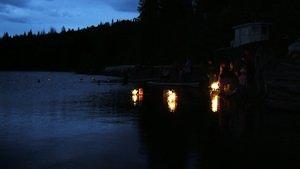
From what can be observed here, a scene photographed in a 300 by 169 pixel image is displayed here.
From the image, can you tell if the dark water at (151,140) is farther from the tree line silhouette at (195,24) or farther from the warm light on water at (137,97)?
the tree line silhouette at (195,24)

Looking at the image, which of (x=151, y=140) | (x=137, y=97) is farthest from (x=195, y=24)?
(x=151, y=140)

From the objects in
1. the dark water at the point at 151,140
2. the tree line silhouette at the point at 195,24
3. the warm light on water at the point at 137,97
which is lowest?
the dark water at the point at 151,140

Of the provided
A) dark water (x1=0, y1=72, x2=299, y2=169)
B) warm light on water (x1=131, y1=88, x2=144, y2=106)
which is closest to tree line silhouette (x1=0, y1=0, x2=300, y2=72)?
warm light on water (x1=131, y1=88, x2=144, y2=106)

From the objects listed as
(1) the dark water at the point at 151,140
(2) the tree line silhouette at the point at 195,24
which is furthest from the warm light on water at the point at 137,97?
(2) the tree line silhouette at the point at 195,24

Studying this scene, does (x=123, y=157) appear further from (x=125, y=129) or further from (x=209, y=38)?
(x=209, y=38)

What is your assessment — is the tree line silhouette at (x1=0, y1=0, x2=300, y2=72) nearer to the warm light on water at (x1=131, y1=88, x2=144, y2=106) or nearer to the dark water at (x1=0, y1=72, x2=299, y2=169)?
the warm light on water at (x1=131, y1=88, x2=144, y2=106)

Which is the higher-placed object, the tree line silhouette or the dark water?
the tree line silhouette

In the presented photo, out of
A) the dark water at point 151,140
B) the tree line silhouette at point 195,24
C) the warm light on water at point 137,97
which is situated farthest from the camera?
the tree line silhouette at point 195,24

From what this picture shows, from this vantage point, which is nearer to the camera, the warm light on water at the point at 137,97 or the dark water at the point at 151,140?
the dark water at the point at 151,140

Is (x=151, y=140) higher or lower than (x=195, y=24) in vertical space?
lower

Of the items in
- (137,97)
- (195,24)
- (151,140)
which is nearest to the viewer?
(151,140)

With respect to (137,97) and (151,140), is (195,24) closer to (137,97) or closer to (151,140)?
(137,97)

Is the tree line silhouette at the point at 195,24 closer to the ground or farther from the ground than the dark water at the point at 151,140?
farther from the ground

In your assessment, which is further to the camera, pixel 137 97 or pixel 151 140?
pixel 137 97
